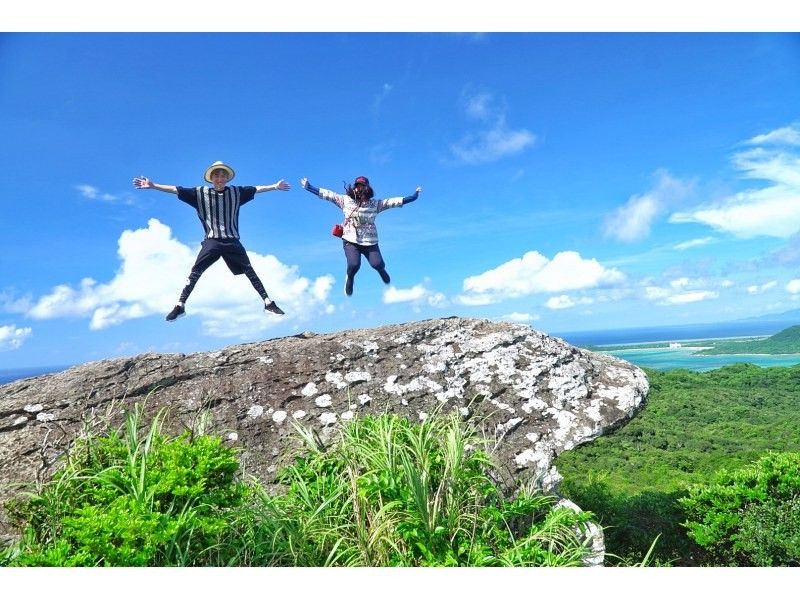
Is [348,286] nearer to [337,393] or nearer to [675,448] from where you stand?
[337,393]

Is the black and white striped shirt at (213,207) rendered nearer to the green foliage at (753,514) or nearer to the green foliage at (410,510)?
the green foliage at (410,510)

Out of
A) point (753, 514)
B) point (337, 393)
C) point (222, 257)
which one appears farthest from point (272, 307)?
point (753, 514)

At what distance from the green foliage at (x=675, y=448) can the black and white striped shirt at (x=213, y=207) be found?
4395 millimetres

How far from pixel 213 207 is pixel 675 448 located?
21017 mm

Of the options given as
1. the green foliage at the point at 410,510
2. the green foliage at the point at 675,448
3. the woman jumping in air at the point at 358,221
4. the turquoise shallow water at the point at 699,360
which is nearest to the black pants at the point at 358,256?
the woman jumping in air at the point at 358,221

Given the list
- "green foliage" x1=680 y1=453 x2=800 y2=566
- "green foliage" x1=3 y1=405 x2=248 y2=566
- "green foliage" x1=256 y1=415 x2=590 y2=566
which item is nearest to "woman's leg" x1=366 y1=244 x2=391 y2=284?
"green foliage" x1=256 y1=415 x2=590 y2=566

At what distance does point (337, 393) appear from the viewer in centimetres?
435

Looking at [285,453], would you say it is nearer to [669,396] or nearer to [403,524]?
[403,524]

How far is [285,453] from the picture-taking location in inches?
157

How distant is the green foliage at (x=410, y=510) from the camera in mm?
3193
